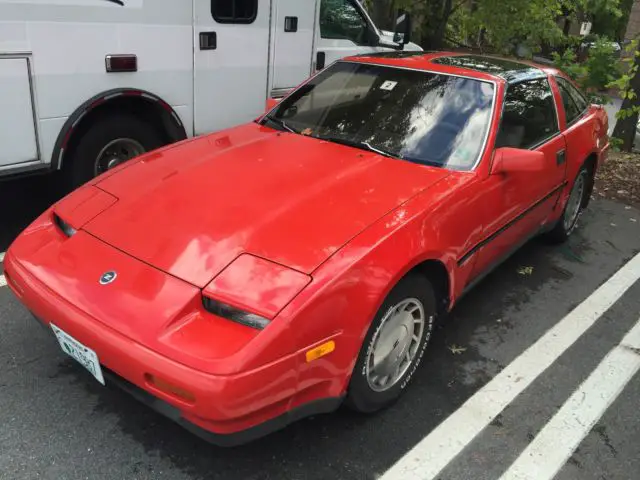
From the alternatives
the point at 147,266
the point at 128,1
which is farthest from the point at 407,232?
the point at 128,1

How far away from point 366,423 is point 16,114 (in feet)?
10.1

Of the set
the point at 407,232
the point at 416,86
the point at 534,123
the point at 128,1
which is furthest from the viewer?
the point at 128,1

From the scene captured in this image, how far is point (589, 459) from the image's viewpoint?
2559 millimetres

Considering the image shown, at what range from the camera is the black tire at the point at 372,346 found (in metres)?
2.39

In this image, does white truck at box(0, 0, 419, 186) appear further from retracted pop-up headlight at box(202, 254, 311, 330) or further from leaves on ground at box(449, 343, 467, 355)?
leaves on ground at box(449, 343, 467, 355)

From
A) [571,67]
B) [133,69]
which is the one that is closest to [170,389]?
[133,69]

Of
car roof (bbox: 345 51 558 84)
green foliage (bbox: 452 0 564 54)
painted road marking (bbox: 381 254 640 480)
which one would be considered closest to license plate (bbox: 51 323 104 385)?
painted road marking (bbox: 381 254 640 480)

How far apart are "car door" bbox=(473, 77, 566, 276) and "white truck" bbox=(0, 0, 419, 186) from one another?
2.45 metres

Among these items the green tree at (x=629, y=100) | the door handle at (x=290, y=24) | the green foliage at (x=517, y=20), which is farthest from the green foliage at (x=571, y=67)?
the door handle at (x=290, y=24)

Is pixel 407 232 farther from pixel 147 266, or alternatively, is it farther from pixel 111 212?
pixel 111 212

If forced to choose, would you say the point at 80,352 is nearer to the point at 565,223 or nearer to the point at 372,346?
the point at 372,346

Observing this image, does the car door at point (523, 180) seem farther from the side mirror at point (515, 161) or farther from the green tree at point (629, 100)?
the green tree at point (629, 100)

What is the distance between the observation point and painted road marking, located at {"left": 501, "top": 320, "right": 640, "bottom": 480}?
8.18ft

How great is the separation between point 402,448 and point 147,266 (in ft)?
4.36
